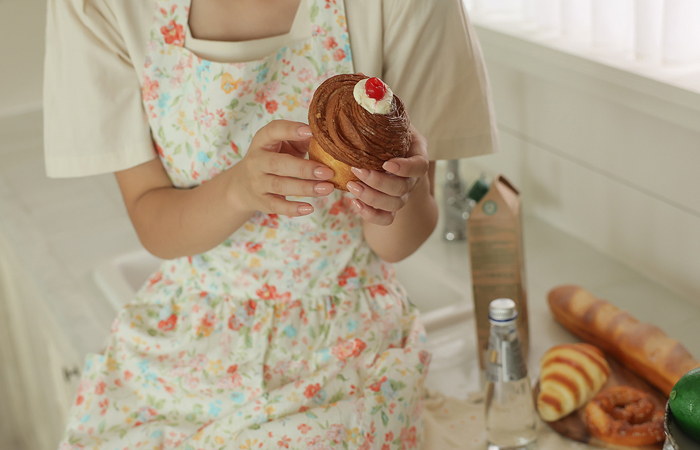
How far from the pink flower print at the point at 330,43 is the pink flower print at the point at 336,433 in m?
0.48

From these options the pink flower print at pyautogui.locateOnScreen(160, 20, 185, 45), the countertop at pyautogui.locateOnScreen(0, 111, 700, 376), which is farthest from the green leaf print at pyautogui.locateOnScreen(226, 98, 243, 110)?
the countertop at pyautogui.locateOnScreen(0, 111, 700, 376)

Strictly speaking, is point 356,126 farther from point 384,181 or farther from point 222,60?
point 222,60

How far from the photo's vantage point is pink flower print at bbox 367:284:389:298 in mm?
1025

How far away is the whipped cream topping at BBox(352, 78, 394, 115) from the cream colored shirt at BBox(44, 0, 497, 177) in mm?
250

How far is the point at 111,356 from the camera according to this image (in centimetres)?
97

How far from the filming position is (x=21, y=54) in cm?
217

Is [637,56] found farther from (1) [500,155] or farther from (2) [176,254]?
(2) [176,254]

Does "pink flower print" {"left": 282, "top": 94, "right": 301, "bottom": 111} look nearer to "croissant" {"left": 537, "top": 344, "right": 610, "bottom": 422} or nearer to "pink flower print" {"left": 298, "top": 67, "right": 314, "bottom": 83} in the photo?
"pink flower print" {"left": 298, "top": 67, "right": 314, "bottom": 83}

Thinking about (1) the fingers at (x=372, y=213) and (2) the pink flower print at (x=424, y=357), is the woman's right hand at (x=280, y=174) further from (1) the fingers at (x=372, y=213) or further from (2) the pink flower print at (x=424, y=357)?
(2) the pink flower print at (x=424, y=357)

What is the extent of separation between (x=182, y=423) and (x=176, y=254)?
0.76ft

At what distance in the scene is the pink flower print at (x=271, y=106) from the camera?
92 cm

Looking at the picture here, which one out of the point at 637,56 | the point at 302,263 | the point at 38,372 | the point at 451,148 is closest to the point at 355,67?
the point at 451,148

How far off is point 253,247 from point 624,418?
1.76 ft

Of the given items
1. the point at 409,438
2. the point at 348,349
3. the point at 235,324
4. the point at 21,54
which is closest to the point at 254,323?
the point at 235,324
